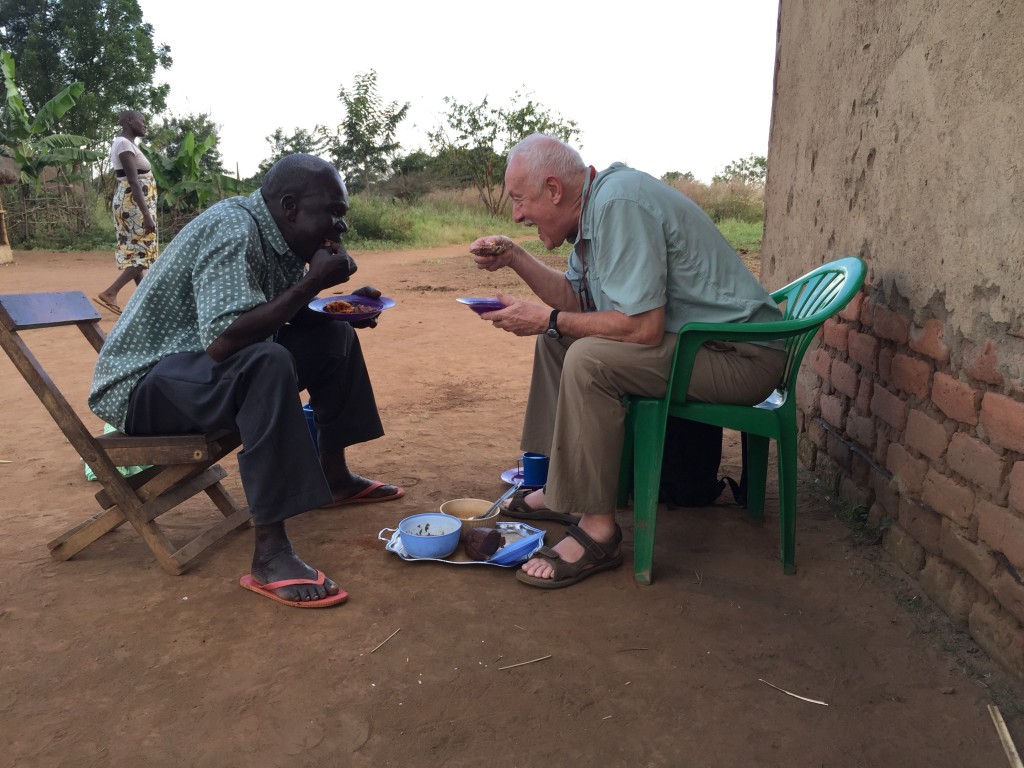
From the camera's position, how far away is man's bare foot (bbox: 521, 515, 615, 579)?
2.61 metres

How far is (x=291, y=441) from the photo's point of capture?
2479 mm

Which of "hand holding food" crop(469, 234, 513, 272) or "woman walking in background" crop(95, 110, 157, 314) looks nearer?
"hand holding food" crop(469, 234, 513, 272)

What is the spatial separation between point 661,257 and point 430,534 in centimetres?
126

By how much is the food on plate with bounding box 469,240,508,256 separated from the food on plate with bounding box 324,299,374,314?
50 centimetres

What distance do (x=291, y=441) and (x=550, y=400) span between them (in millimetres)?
1080

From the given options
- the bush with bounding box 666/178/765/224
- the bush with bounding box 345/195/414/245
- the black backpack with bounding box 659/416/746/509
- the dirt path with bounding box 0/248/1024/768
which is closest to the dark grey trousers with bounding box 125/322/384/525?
the dirt path with bounding box 0/248/1024/768

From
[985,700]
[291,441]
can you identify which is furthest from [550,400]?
[985,700]

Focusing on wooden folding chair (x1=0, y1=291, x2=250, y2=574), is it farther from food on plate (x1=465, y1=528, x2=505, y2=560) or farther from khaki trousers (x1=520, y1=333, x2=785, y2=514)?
khaki trousers (x1=520, y1=333, x2=785, y2=514)

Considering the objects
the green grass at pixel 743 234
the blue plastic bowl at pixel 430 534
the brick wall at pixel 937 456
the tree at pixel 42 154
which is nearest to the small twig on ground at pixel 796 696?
the brick wall at pixel 937 456

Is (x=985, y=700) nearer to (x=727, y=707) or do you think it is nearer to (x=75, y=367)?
(x=727, y=707)

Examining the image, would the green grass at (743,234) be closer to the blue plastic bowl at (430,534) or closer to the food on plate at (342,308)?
the food on plate at (342,308)

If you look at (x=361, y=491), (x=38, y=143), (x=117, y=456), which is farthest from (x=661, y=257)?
(x=38, y=143)

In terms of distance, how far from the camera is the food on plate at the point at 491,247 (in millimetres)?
3146

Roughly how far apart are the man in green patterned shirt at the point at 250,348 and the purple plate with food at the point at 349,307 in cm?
24
